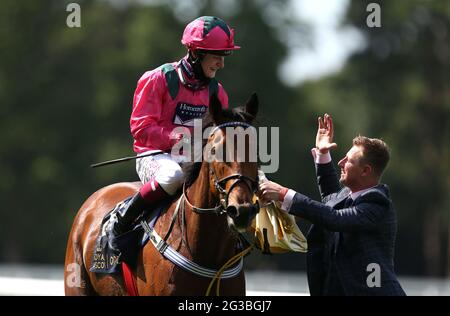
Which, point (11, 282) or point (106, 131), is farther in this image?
point (106, 131)

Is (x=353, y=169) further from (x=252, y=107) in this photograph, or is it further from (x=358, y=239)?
(x=252, y=107)

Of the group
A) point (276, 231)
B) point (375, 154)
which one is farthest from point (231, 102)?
point (375, 154)

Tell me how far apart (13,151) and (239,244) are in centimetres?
3073

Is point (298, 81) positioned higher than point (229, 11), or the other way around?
point (229, 11)

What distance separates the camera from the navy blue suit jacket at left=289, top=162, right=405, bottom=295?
20.3 ft

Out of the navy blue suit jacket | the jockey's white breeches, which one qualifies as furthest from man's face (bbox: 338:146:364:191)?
the jockey's white breeches

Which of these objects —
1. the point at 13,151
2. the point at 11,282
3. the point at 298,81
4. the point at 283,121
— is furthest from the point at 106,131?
the point at 11,282

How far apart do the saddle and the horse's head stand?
78cm

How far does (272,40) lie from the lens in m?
38.7

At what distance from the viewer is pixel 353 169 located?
639 centimetres

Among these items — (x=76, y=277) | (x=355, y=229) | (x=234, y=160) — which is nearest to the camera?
(x=234, y=160)

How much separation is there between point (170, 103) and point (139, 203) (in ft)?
2.58

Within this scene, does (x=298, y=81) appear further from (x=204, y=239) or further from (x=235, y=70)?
(x=204, y=239)

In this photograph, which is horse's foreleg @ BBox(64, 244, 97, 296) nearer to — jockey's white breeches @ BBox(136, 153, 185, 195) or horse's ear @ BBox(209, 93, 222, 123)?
jockey's white breeches @ BBox(136, 153, 185, 195)
